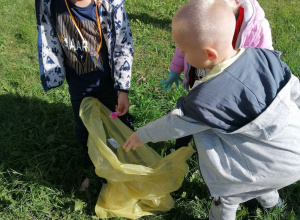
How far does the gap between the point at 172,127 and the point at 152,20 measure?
2.87 m

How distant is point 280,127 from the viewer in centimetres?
137

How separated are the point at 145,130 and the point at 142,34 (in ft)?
8.04

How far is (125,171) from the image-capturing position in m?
1.79

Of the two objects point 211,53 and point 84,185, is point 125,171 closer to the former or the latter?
point 84,185

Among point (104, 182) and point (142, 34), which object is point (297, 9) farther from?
point (104, 182)

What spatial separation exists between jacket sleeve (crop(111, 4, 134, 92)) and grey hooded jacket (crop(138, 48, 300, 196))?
1.40 feet

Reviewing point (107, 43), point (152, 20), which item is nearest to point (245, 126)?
point (107, 43)

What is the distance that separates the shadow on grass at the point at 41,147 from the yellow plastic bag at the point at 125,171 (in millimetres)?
255

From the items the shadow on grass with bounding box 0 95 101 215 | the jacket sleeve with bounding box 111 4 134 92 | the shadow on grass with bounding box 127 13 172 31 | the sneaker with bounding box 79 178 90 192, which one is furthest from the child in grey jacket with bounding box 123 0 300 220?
the shadow on grass with bounding box 127 13 172 31

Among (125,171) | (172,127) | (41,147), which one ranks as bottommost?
(41,147)

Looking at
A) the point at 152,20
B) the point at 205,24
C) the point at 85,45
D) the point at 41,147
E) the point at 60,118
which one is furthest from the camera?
the point at 152,20

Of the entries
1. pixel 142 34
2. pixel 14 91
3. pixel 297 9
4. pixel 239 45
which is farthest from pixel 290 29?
pixel 14 91

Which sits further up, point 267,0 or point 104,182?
point 267,0

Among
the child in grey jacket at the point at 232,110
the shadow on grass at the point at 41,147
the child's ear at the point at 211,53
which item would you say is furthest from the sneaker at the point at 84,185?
the child's ear at the point at 211,53
